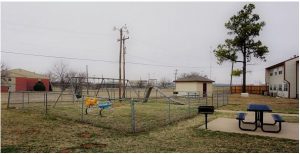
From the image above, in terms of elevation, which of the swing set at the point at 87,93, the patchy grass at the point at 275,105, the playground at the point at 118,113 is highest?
the swing set at the point at 87,93

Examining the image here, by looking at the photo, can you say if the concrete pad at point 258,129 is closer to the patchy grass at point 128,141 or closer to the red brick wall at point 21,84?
the patchy grass at point 128,141

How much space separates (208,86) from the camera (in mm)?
40406

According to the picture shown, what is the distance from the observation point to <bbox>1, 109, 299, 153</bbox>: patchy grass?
284 inches

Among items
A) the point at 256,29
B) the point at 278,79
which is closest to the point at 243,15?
the point at 256,29

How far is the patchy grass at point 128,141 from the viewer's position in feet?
23.7

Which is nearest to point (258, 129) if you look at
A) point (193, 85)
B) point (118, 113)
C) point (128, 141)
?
point (128, 141)

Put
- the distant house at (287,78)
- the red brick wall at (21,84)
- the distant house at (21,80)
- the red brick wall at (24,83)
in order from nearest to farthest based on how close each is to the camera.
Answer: the distant house at (287,78)
the distant house at (21,80)
the red brick wall at (21,84)
the red brick wall at (24,83)

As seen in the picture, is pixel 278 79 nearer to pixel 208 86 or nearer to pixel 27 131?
pixel 208 86

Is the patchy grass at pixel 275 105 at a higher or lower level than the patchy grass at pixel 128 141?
lower

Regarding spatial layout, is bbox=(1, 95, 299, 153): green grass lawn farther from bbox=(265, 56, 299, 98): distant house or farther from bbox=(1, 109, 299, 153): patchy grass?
bbox=(265, 56, 299, 98): distant house

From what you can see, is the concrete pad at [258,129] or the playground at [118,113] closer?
the concrete pad at [258,129]

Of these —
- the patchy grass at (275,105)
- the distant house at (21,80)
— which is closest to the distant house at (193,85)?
the patchy grass at (275,105)

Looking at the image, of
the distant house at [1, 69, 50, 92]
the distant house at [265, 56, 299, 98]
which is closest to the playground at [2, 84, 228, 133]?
the distant house at [265, 56, 299, 98]

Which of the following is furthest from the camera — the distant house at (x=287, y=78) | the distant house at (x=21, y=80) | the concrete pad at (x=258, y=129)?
the distant house at (x=21, y=80)
